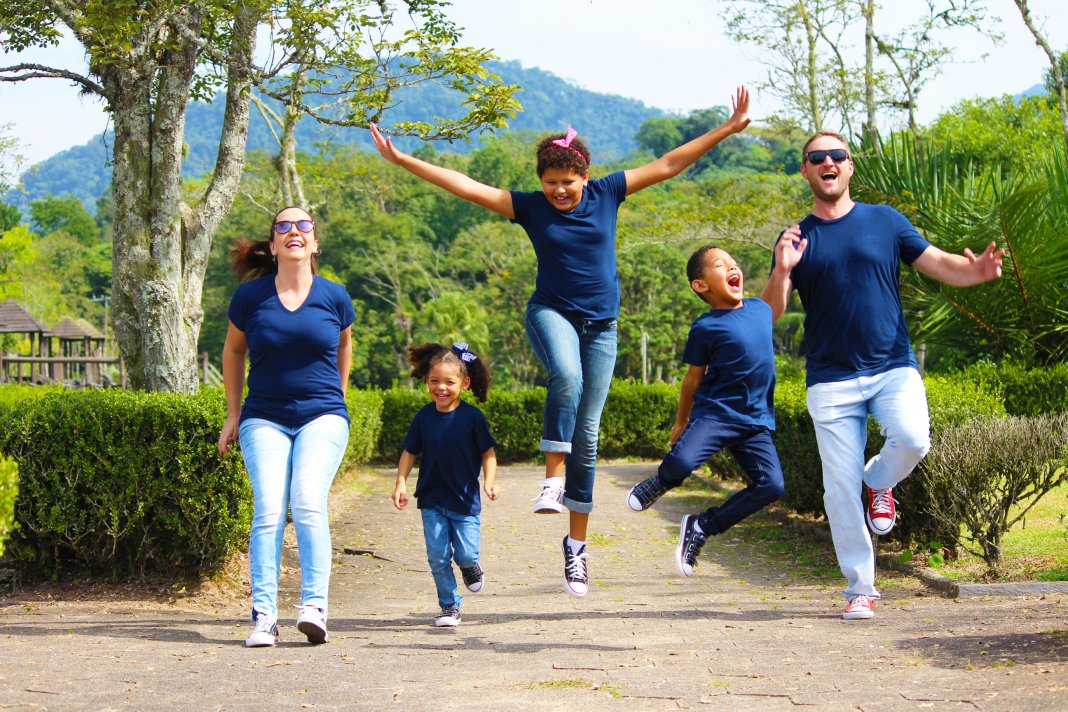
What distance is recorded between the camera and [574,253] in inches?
247

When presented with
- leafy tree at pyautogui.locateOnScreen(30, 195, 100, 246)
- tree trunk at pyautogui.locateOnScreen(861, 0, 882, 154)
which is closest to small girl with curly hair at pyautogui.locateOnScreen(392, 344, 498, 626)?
tree trunk at pyautogui.locateOnScreen(861, 0, 882, 154)

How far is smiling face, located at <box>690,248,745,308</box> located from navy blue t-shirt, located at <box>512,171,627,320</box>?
49 cm

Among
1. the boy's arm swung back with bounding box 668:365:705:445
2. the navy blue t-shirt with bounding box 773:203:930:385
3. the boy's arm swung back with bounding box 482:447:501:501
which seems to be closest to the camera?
the navy blue t-shirt with bounding box 773:203:930:385

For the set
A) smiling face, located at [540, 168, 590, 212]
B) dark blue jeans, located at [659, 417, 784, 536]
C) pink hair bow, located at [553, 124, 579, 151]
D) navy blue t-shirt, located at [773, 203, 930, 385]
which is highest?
pink hair bow, located at [553, 124, 579, 151]

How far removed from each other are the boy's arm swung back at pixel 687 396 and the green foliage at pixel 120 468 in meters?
3.10

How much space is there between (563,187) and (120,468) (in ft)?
12.2

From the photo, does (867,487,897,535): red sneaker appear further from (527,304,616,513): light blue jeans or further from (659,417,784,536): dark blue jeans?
(527,304,616,513): light blue jeans

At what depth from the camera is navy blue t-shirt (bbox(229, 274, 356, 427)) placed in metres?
6.01

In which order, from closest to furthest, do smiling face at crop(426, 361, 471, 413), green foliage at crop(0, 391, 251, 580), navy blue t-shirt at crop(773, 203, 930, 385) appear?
navy blue t-shirt at crop(773, 203, 930, 385) < smiling face at crop(426, 361, 471, 413) < green foliage at crop(0, 391, 251, 580)

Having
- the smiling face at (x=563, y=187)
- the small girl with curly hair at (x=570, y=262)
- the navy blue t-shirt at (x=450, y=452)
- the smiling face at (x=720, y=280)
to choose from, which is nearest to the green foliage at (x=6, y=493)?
the navy blue t-shirt at (x=450, y=452)

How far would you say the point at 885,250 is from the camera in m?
6.12

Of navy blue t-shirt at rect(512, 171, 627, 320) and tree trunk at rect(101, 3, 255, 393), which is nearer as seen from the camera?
navy blue t-shirt at rect(512, 171, 627, 320)

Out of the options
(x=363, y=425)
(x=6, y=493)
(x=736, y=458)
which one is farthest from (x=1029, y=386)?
(x=363, y=425)

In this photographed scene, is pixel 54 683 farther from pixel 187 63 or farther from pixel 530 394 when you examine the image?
pixel 530 394
